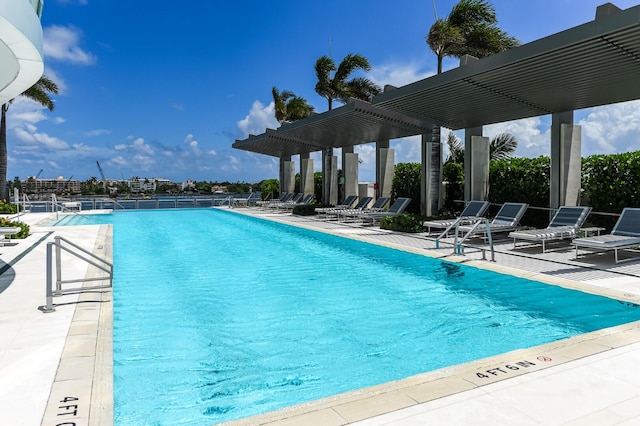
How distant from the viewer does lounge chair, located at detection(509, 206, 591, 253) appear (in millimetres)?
9883

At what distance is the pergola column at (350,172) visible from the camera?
2212cm

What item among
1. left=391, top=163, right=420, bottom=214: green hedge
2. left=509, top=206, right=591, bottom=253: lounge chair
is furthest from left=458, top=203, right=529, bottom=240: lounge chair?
left=391, top=163, right=420, bottom=214: green hedge

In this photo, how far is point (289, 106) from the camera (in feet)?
97.7

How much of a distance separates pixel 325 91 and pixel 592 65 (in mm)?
17847

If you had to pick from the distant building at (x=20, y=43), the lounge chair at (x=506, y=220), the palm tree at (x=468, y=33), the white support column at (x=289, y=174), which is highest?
the palm tree at (x=468, y=33)

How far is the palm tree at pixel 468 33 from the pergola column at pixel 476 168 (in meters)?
1.45

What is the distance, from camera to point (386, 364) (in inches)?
183

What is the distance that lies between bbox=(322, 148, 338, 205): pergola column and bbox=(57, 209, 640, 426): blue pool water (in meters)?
12.7

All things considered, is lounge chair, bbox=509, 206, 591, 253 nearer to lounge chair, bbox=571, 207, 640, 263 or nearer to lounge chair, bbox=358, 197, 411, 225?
lounge chair, bbox=571, 207, 640, 263

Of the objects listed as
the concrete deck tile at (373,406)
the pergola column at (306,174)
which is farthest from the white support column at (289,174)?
the concrete deck tile at (373,406)

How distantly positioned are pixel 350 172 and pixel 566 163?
11.5 m

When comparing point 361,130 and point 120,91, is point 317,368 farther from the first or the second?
point 120,91

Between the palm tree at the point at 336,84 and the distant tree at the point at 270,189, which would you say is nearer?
the palm tree at the point at 336,84

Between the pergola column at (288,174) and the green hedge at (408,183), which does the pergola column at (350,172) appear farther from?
the pergola column at (288,174)
